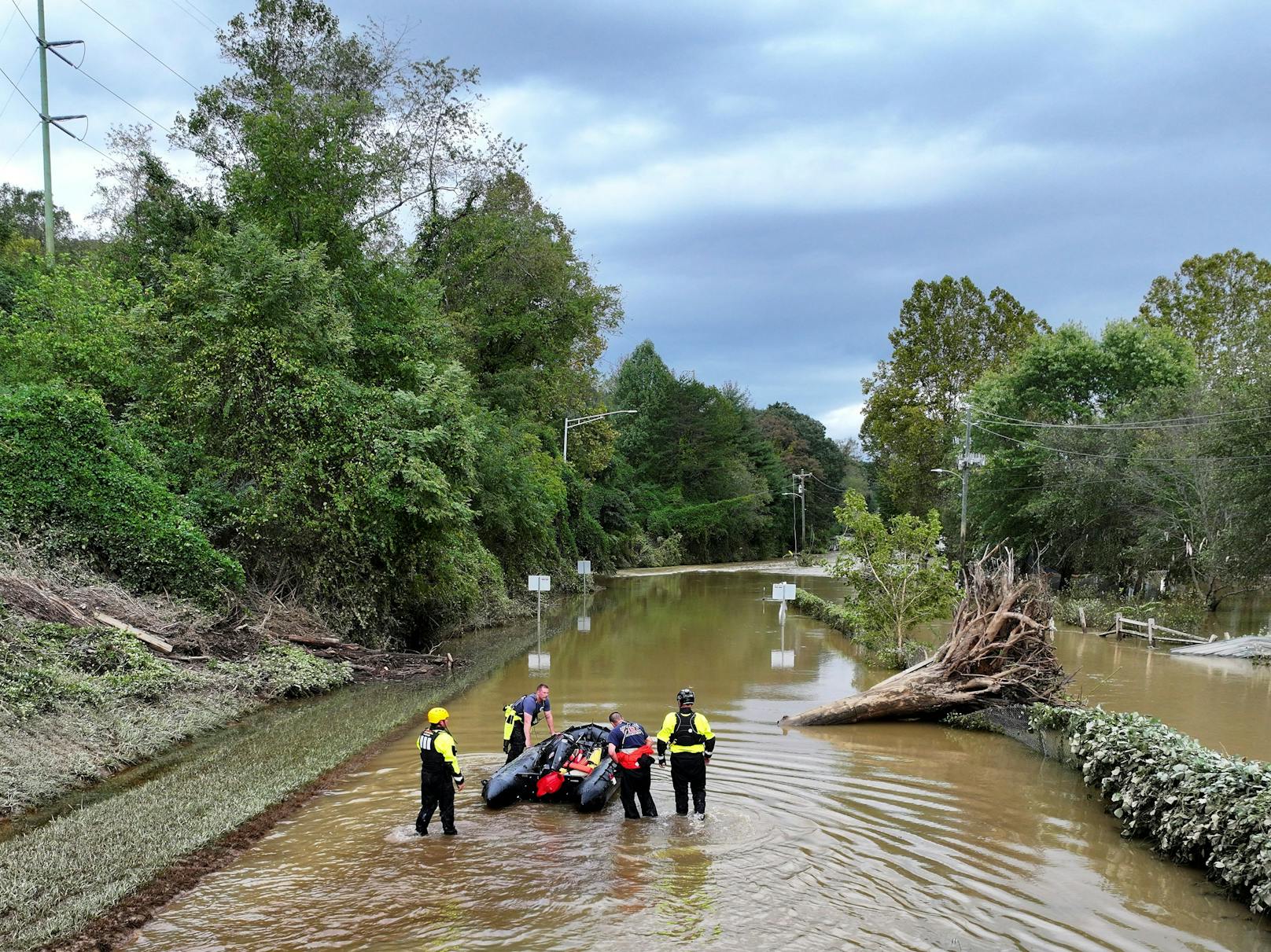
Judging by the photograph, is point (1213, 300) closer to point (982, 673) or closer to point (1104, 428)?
point (1104, 428)

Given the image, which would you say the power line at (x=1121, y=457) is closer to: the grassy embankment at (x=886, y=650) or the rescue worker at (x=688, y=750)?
the grassy embankment at (x=886, y=650)

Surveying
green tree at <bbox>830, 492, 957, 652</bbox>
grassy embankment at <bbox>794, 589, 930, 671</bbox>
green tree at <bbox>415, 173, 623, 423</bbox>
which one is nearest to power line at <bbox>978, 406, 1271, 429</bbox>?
green tree at <bbox>830, 492, 957, 652</bbox>

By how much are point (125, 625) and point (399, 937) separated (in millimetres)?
10539

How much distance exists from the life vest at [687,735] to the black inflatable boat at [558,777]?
126cm

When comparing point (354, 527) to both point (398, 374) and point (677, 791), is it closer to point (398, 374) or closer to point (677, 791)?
point (398, 374)

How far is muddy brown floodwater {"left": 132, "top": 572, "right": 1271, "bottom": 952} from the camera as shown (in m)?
7.46

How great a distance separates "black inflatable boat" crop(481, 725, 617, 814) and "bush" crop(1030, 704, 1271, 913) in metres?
6.00

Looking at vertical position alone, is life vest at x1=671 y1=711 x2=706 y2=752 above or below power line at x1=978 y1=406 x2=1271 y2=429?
below

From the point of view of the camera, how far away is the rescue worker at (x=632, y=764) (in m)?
10.4

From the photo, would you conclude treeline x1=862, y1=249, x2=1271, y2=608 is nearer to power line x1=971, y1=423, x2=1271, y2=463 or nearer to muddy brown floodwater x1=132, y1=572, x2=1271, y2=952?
power line x1=971, y1=423, x2=1271, y2=463

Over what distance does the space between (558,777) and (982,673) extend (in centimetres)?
962

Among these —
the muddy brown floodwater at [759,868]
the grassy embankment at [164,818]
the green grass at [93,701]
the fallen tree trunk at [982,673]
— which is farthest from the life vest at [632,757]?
the fallen tree trunk at [982,673]

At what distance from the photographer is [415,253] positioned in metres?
32.2

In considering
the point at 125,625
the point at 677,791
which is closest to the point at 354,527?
the point at 125,625
